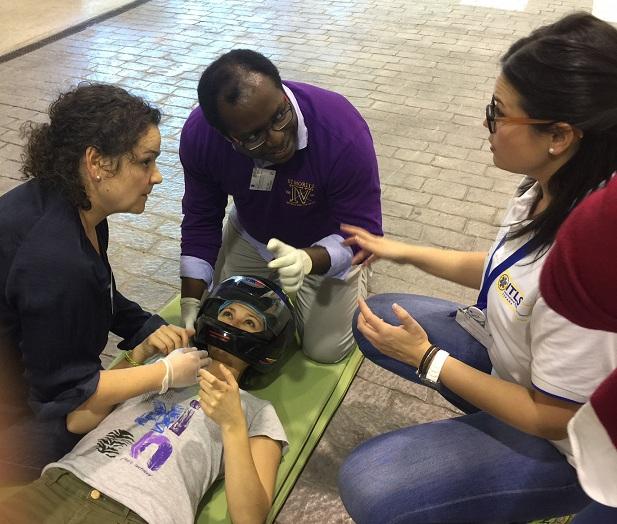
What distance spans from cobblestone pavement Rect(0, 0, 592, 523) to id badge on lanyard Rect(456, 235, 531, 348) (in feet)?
1.95

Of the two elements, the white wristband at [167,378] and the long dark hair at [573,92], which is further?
the white wristband at [167,378]

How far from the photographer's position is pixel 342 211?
244 cm

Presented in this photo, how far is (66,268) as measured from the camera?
1594mm

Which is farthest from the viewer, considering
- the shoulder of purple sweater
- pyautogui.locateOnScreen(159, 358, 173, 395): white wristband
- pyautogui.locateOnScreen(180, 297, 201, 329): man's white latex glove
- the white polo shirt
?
pyautogui.locateOnScreen(180, 297, 201, 329): man's white latex glove

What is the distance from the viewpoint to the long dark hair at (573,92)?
144 cm

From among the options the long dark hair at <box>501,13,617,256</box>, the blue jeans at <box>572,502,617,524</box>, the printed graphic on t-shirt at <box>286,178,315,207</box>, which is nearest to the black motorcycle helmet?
the printed graphic on t-shirt at <box>286,178,315,207</box>

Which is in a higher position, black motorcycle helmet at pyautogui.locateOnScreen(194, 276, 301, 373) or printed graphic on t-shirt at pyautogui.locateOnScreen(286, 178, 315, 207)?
printed graphic on t-shirt at pyautogui.locateOnScreen(286, 178, 315, 207)

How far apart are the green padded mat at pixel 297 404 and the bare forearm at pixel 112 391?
50 cm

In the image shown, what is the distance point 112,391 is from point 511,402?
118cm

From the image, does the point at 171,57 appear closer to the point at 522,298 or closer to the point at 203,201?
the point at 203,201

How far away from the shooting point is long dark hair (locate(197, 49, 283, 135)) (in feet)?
6.49

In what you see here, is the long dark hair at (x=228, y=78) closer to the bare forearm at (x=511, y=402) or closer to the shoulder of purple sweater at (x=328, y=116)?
the shoulder of purple sweater at (x=328, y=116)

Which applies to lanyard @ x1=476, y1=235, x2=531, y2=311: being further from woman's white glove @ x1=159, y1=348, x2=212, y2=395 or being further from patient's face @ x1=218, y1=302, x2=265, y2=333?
woman's white glove @ x1=159, y1=348, x2=212, y2=395

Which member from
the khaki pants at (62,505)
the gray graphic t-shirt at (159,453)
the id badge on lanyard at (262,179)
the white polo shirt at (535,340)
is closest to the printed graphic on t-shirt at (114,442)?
the gray graphic t-shirt at (159,453)
